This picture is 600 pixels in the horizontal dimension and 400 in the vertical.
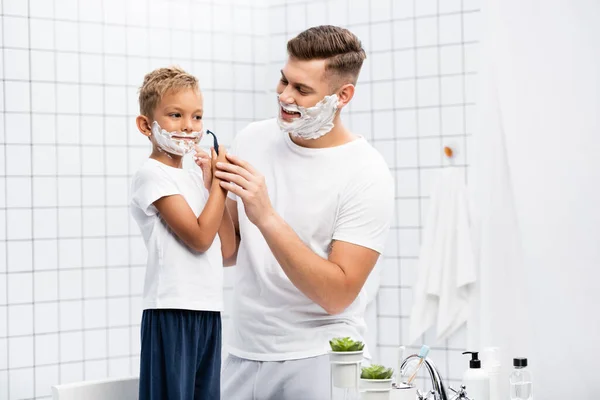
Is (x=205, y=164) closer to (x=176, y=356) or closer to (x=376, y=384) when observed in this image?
(x=176, y=356)

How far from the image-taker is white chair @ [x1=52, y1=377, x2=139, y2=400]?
183 cm

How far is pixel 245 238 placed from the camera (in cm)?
193

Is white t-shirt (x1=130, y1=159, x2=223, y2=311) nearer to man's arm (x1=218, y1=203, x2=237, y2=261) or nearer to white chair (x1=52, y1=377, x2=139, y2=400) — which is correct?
man's arm (x1=218, y1=203, x2=237, y2=261)

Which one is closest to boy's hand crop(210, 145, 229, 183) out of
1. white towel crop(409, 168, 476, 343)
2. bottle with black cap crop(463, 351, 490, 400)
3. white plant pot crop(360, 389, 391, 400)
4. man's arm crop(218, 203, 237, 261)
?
man's arm crop(218, 203, 237, 261)

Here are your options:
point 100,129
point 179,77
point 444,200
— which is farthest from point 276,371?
point 100,129

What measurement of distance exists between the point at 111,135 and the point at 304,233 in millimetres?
1630

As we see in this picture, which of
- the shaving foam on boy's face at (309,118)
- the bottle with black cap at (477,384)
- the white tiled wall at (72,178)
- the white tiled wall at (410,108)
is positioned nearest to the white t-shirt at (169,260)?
the shaving foam on boy's face at (309,118)

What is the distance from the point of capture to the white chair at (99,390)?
183cm

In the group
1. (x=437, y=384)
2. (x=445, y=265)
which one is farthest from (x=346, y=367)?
(x=445, y=265)

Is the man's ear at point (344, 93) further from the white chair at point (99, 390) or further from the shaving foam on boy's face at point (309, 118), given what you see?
the white chair at point (99, 390)

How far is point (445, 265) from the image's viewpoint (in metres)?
3.15

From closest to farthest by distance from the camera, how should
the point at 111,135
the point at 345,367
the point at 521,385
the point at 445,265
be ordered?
the point at 345,367 → the point at 521,385 → the point at 445,265 → the point at 111,135

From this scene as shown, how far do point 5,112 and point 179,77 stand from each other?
1511mm

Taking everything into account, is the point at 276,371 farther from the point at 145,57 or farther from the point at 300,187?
the point at 145,57
